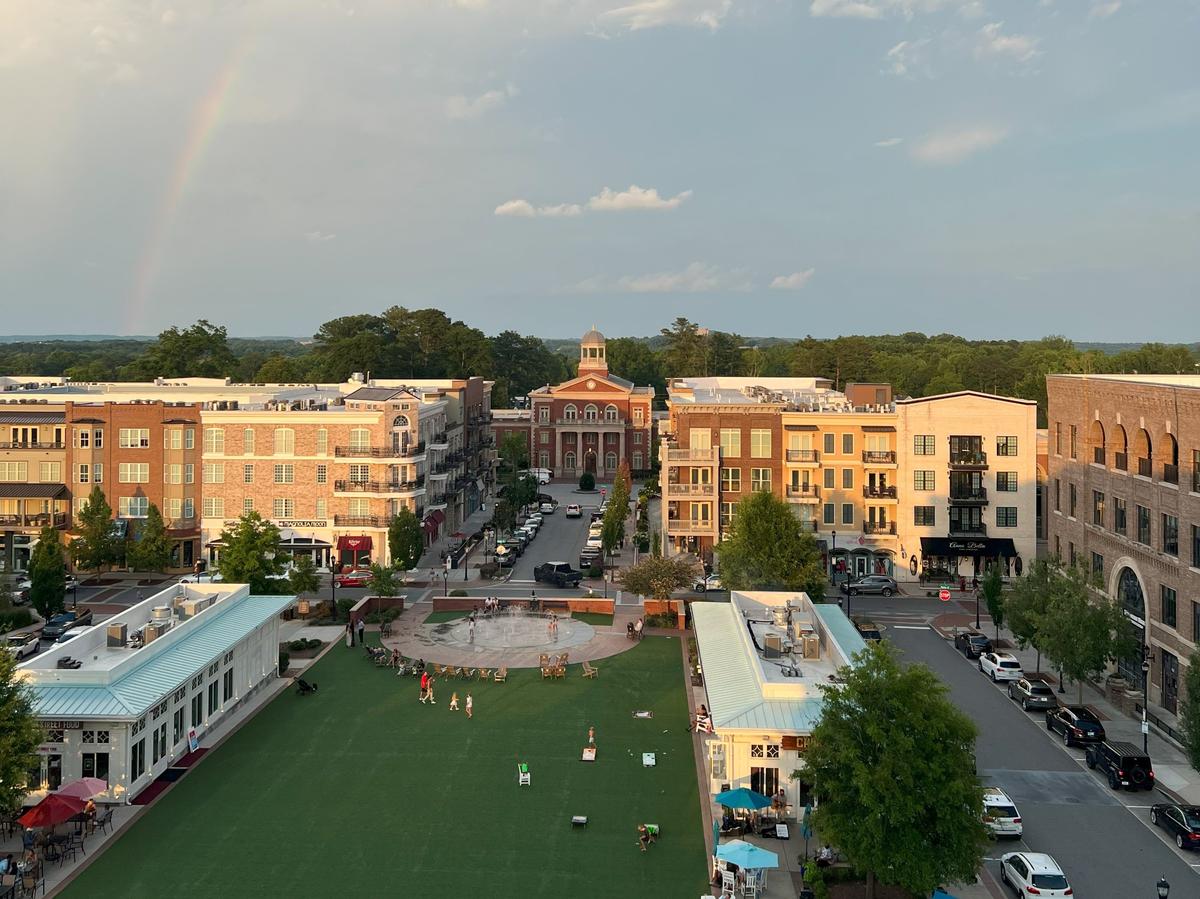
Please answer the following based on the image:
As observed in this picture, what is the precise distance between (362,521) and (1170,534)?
47.0 metres

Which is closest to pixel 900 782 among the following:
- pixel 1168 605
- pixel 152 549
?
pixel 1168 605

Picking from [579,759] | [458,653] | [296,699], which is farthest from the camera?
[458,653]

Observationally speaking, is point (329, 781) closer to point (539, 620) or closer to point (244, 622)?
point (244, 622)

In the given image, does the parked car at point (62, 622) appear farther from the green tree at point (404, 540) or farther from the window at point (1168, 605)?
the window at point (1168, 605)

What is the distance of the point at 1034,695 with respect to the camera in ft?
133

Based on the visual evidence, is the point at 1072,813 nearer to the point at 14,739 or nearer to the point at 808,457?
the point at 14,739

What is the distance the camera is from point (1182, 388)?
3894 cm

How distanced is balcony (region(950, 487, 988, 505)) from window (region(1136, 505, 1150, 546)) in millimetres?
24385

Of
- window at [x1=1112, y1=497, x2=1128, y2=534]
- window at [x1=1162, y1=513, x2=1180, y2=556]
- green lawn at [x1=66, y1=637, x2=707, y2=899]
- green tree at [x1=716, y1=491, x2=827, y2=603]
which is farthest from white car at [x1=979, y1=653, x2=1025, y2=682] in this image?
green lawn at [x1=66, y1=637, x2=707, y2=899]

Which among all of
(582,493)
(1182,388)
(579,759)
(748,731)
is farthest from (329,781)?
(582,493)

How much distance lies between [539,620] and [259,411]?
26553mm

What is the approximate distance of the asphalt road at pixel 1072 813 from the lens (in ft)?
87.4

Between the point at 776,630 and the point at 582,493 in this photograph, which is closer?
the point at 776,630

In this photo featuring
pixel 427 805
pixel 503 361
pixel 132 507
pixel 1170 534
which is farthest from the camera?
pixel 503 361
